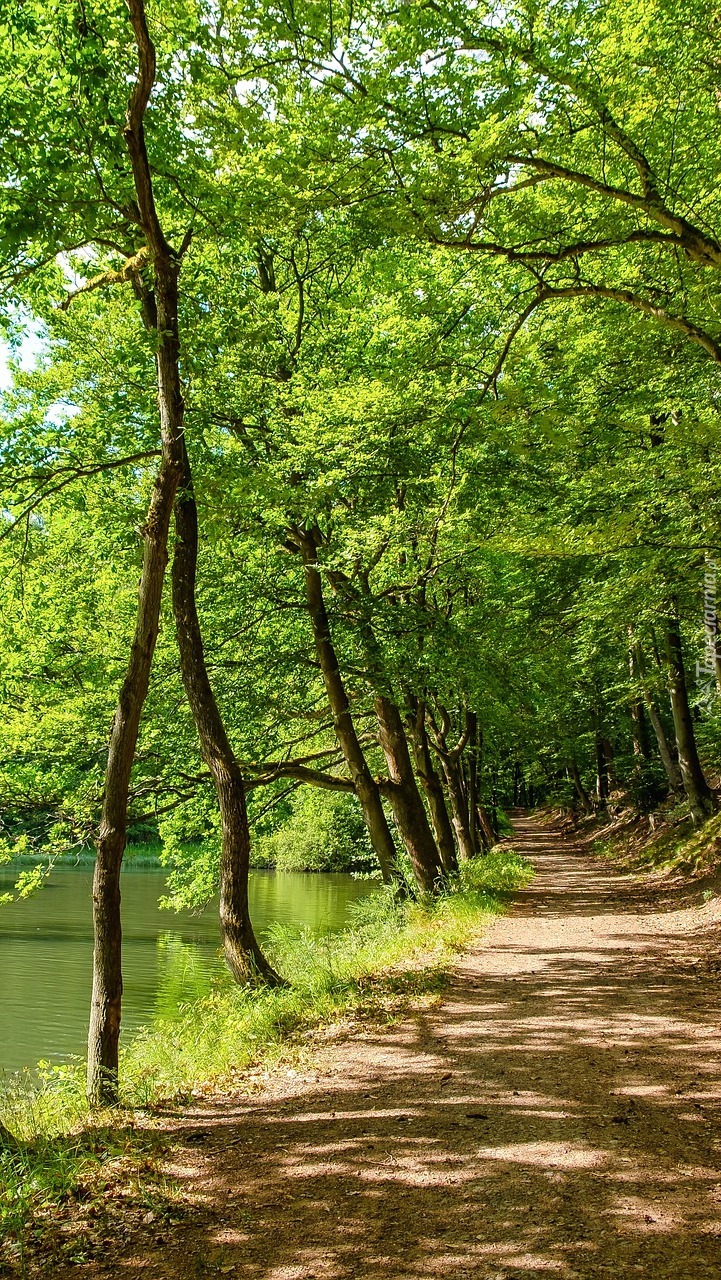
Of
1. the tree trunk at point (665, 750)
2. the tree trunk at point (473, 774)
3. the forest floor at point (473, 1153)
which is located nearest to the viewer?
the forest floor at point (473, 1153)

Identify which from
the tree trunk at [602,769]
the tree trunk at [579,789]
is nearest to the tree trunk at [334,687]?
the tree trunk at [602,769]

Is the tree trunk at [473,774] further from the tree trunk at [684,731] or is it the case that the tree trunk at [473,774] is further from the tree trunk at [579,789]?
the tree trunk at [579,789]

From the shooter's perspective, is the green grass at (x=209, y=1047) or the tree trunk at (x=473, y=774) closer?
the green grass at (x=209, y=1047)

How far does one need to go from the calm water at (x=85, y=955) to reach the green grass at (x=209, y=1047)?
2.27 m

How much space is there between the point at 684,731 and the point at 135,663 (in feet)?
40.0

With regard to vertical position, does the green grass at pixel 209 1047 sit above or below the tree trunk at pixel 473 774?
below

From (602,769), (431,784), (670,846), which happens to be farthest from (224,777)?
(602,769)

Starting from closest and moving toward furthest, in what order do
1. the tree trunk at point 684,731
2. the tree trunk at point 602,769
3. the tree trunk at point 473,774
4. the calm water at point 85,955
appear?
the calm water at point 85,955
the tree trunk at point 684,731
the tree trunk at point 473,774
the tree trunk at point 602,769

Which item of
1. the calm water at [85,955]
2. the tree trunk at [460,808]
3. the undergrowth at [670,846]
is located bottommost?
the calm water at [85,955]

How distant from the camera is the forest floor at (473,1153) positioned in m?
3.11

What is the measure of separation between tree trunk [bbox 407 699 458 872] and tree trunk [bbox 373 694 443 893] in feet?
4.78

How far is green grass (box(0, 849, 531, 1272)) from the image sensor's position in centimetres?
384

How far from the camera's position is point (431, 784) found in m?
15.7

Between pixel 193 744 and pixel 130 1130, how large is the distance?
7.44 meters
